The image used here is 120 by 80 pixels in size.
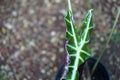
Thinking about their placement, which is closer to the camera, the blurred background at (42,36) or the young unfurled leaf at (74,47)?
the young unfurled leaf at (74,47)

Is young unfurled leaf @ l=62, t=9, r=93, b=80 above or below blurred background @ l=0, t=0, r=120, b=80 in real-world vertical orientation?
below

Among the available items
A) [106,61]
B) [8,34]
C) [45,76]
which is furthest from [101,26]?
[8,34]

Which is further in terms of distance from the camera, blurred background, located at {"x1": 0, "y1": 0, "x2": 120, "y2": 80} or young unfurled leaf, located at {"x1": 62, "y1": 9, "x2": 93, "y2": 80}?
blurred background, located at {"x1": 0, "y1": 0, "x2": 120, "y2": 80}

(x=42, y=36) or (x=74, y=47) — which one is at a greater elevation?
(x=42, y=36)

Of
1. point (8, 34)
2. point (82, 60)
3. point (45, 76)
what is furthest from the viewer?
point (8, 34)

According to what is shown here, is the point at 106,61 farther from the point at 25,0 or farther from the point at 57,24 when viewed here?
the point at 25,0

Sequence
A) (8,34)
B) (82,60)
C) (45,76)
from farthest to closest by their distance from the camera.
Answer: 1. (8,34)
2. (45,76)
3. (82,60)

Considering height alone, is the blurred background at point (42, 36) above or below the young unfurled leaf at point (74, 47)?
above

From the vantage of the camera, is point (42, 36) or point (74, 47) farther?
point (42, 36)
